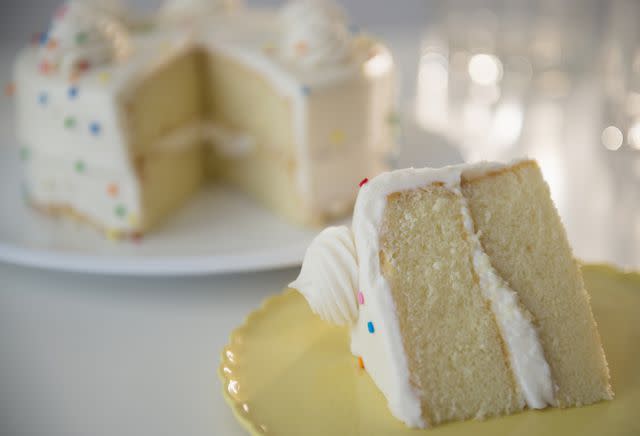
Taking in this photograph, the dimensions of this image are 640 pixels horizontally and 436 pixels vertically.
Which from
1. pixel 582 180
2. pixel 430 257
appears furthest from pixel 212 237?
pixel 582 180

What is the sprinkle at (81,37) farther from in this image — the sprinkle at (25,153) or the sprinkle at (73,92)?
the sprinkle at (25,153)

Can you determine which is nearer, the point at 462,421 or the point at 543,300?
the point at 462,421

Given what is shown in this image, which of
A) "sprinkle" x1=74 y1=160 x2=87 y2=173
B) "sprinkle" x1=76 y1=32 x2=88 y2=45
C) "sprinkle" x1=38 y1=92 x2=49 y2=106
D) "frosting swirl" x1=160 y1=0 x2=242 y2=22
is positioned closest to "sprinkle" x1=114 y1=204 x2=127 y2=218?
"sprinkle" x1=74 y1=160 x2=87 y2=173

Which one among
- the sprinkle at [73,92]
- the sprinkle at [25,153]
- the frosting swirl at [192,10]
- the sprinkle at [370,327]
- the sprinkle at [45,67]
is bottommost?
the sprinkle at [370,327]

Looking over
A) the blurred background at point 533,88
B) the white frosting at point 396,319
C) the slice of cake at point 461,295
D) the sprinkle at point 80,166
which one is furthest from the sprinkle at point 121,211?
the white frosting at point 396,319

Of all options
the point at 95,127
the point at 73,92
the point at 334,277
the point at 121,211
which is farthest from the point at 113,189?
the point at 334,277

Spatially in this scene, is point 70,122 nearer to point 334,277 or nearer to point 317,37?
point 317,37

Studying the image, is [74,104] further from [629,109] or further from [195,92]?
[629,109]
